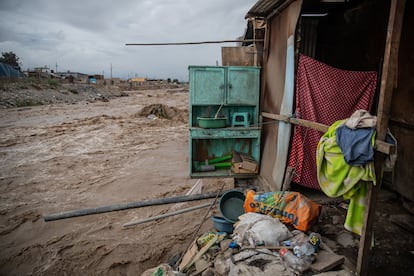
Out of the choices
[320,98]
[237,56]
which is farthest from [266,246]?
[237,56]

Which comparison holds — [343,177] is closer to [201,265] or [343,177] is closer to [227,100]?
[201,265]

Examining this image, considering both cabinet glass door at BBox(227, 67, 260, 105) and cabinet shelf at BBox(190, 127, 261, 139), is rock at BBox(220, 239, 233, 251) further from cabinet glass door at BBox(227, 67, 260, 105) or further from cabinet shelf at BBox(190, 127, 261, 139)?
cabinet glass door at BBox(227, 67, 260, 105)

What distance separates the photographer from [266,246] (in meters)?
3.08

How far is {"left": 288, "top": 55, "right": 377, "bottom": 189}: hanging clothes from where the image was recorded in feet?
12.8

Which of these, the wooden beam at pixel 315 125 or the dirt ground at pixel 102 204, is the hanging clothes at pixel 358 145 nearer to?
the wooden beam at pixel 315 125

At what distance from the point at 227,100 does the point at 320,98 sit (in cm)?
190

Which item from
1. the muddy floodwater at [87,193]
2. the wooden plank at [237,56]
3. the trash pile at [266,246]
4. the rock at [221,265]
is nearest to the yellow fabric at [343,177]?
the trash pile at [266,246]

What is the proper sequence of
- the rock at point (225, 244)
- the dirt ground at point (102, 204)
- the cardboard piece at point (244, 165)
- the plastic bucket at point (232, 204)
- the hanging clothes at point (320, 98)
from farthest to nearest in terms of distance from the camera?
the cardboard piece at point (244, 165) → the plastic bucket at point (232, 204) → the dirt ground at point (102, 204) → the hanging clothes at point (320, 98) → the rock at point (225, 244)

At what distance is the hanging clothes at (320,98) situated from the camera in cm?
390

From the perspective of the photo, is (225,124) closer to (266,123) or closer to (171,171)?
(266,123)

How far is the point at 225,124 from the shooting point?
18.0 ft

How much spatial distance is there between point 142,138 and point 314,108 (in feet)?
34.4

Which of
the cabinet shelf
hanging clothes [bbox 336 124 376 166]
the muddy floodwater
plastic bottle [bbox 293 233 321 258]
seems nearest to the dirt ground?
the muddy floodwater

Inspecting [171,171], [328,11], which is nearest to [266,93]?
[328,11]
